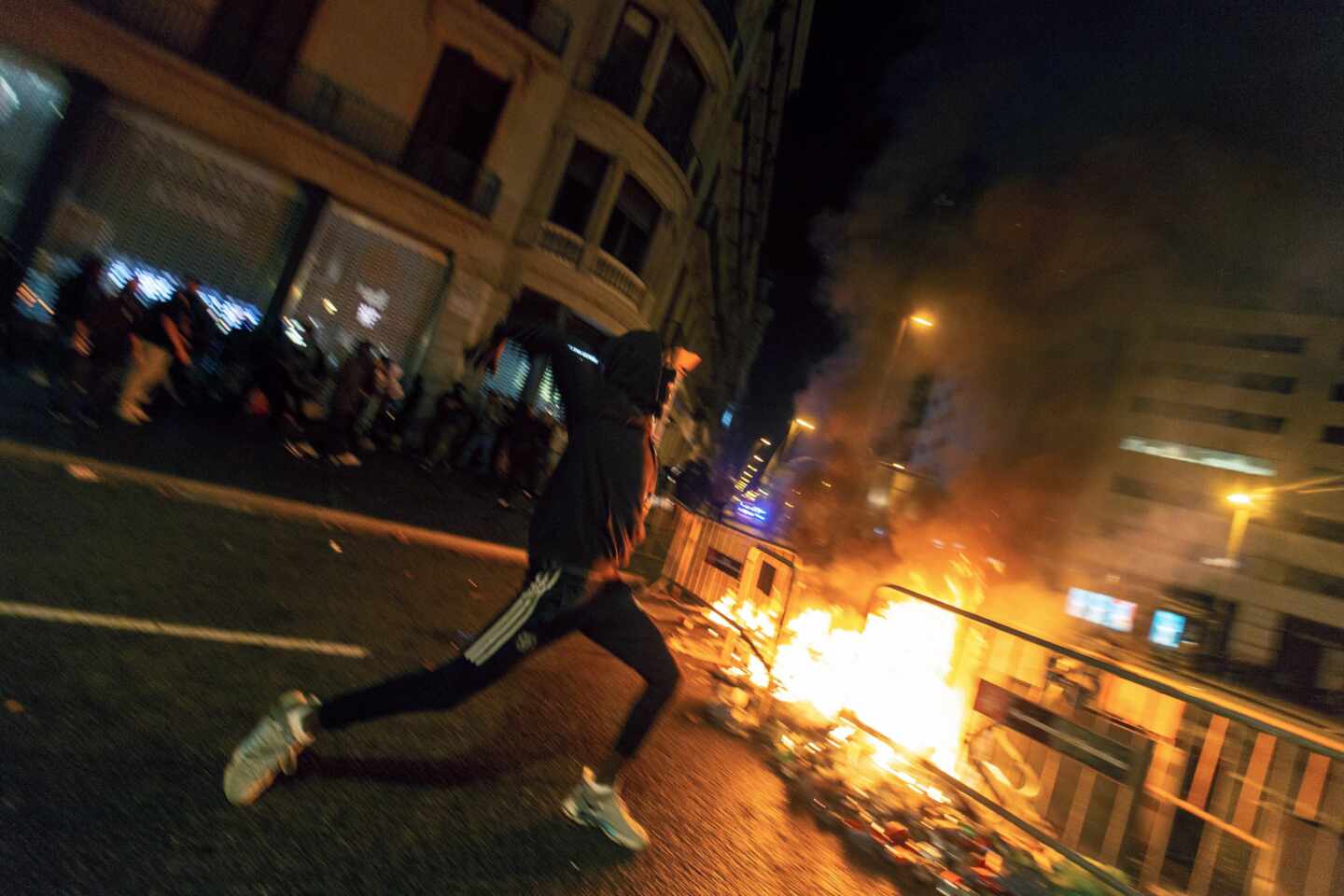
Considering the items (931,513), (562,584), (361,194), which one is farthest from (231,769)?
(361,194)

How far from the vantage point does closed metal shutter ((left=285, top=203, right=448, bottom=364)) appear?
12.3 m

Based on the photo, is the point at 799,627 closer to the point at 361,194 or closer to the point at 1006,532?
the point at 1006,532

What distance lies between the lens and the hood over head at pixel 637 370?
8.42ft

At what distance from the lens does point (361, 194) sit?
491 inches

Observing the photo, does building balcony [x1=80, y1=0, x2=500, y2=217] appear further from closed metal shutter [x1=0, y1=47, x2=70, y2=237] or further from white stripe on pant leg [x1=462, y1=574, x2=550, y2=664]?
white stripe on pant leg [x1=462, y1=574, x2=550, y2=664]

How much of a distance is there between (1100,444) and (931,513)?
4312 millimetres

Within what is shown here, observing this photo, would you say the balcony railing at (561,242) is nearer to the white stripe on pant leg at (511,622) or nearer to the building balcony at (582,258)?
the building balcony at (582,258)

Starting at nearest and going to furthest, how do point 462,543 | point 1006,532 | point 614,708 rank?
point 614,708, point 462,543, point 1006,532

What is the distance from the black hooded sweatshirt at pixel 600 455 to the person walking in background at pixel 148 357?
6370mm

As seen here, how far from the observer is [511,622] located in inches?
94.3

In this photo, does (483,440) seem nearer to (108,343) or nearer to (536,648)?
(108,343)

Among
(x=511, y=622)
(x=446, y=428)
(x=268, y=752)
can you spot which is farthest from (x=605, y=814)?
(x=446, y=428)

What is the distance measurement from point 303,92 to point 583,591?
12.9 m

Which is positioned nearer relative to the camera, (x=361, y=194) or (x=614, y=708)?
(x=614, y=708)
